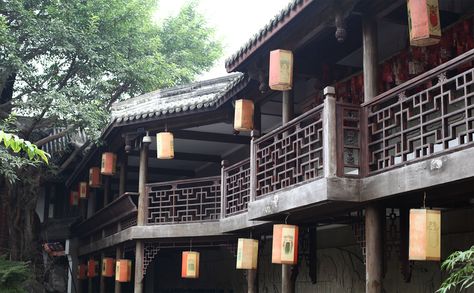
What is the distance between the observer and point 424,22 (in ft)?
20.0

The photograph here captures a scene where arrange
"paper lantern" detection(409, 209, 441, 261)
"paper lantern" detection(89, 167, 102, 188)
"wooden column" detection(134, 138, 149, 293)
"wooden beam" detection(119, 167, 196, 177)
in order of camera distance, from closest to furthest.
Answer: "paper lantern" detection(409, 209, 441, 261) → "wooden column" detection(134, 138, 149, 293) → "paper lantern" detection(89, 167, 102, 188) → "wooden beam" detection(119, 167, 196, 177)

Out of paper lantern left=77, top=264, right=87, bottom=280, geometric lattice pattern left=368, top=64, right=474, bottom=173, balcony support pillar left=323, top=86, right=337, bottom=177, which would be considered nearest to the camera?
geometric lattice pattern left=368, top=64, right=474, bottom=173

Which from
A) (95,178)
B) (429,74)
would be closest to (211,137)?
(95,178)

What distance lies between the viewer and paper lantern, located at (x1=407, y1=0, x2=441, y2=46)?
19.9ft

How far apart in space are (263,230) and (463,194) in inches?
175

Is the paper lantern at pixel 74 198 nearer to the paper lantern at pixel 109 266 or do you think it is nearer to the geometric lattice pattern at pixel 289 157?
the paper lantern at pixel 109 266

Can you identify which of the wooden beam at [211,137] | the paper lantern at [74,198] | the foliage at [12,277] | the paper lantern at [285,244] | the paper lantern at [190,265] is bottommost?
the foliage at [12,277]

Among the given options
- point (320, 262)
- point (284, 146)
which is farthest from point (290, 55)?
point (320, 262)

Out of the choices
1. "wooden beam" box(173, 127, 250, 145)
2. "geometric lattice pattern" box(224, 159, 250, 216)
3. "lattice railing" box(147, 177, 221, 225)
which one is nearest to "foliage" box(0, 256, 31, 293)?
"lattice railing" box(147, 177, 221, 225)

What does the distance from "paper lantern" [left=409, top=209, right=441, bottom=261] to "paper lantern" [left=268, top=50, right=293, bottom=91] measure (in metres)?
2.92

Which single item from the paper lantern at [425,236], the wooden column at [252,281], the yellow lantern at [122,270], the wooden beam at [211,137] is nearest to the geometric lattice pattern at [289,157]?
the paper lantern at [425,236]

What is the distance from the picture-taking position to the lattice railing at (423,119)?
5641mm

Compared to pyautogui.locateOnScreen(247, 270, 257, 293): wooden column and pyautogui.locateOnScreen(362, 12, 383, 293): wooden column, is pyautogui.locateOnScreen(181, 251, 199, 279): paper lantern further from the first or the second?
pyautogui.locateOnScreen(362, 12, 383, 293): wooden column

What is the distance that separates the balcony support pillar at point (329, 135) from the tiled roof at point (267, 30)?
114cm
